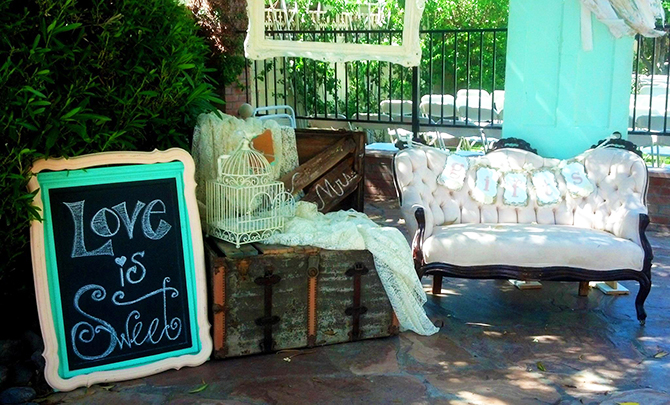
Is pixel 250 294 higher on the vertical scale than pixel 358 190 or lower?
lower

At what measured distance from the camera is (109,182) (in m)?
3.74

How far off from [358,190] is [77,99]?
7.88 ft

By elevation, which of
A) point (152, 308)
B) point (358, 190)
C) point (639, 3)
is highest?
point (639, 3)

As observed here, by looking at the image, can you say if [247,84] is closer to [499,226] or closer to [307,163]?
[307,163]

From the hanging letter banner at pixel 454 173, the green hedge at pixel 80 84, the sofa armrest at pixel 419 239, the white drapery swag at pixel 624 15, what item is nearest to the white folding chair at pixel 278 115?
the hanging letter banner at pixel 454 173

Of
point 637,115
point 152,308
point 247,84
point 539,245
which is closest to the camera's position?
point 152,308

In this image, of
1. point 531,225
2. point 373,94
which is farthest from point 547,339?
point 373,94

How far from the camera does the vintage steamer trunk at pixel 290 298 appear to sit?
3.96 metres

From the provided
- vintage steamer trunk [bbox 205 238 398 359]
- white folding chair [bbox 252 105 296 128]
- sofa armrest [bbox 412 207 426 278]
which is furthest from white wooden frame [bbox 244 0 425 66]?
vintage steamer trunk [bbox 205 238 398 359]

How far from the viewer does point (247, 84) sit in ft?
30.5

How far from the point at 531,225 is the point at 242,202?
2.10 meters

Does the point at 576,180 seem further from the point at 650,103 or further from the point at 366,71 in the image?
the point at 366,71

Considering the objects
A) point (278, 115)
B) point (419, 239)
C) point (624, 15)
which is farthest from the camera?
point (278, 115)

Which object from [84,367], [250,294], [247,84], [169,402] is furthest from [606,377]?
[247,84]
